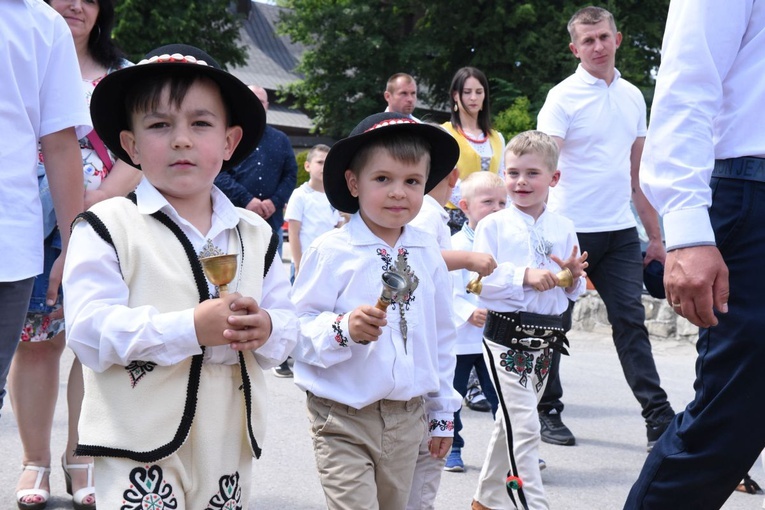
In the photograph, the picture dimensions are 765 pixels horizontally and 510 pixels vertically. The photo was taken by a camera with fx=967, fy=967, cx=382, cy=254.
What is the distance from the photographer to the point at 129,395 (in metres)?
2.46

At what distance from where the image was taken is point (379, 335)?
2.98 m

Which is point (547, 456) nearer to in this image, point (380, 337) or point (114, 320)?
point (380, 337)

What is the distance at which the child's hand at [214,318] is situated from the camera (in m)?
2.34

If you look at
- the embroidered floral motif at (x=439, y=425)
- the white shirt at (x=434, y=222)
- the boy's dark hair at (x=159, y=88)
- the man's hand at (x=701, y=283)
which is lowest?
the embroidered floral motif at (x=439, y=425)

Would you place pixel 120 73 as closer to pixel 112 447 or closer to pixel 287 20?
pixel 112 447

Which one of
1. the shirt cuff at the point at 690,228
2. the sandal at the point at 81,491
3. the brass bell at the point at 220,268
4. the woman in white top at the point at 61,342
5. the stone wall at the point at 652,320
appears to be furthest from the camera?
the stone wall at the point at 652,320

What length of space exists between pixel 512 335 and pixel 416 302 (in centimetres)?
117

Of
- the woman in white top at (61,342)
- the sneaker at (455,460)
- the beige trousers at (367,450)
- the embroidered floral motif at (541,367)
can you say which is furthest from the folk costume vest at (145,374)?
the sneaker at (455,460)

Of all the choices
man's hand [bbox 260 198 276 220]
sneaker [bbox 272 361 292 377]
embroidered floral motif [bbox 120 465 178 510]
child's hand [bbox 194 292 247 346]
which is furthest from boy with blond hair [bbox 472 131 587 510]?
man's hand [bbox 260 198 276 220]

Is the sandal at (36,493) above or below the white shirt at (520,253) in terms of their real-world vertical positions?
below

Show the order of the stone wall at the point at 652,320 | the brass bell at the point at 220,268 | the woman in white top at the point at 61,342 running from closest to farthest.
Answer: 1. the brass bell at the point at 220,268
2. the woman in white top at the point at 61,342
3. the stone wall at the point at 652,320

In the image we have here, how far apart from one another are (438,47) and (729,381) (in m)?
30.7

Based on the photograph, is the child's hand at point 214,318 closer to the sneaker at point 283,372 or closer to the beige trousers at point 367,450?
the beige trousers at point 367,450

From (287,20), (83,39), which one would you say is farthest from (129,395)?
(287,20)
